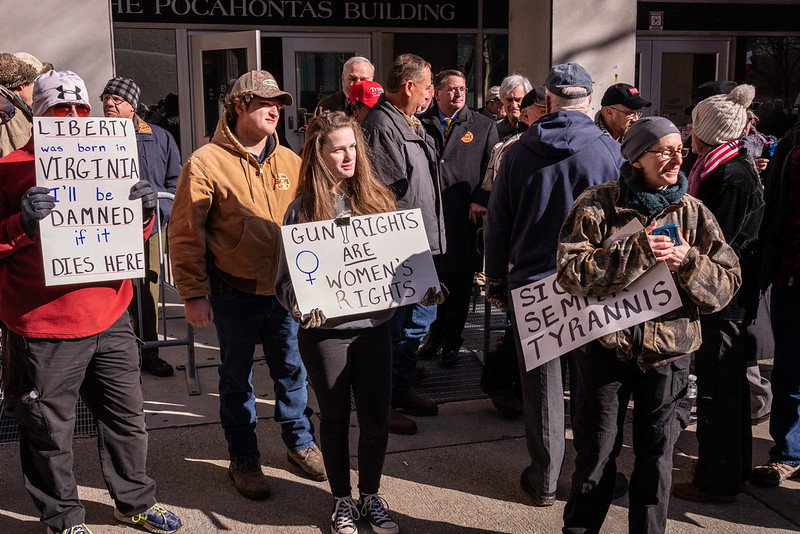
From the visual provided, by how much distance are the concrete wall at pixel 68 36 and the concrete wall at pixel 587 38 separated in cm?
444

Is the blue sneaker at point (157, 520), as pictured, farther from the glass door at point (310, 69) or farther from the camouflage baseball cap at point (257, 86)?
the glass door at point (310, 69)

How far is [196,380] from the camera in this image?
5738 millimetres

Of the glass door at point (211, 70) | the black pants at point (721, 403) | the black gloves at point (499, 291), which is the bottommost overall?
the black pants at point (721, 403)

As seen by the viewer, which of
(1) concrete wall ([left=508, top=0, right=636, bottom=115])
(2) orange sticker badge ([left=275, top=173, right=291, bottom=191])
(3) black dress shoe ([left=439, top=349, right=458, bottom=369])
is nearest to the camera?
(2) orange sticker badge ([left=275, top=173, right=291, bottom=191])

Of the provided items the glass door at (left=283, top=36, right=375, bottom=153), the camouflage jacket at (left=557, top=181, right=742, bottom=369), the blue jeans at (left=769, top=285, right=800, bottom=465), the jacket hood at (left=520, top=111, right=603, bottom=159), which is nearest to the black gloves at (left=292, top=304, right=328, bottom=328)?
the camouflage jacket at (left=557, top=181, right=742, bottom=369)

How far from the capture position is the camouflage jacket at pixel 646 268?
120 inches

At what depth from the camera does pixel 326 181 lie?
3604mm

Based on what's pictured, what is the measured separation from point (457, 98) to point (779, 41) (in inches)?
314

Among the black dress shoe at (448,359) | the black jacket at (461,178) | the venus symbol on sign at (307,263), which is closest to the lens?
the venus symbol on sign at (307,263)

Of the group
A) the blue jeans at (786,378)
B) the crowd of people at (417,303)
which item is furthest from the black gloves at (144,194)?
Answer: the blue jeans at (786,378)

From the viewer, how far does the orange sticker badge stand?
161 inches

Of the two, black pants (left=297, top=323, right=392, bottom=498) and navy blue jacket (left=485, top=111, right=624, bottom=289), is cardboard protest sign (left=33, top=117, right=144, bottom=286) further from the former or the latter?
navy blue jacket (left=485, top=111, right=624, bottom=289)

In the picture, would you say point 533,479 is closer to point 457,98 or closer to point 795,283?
point 795,283

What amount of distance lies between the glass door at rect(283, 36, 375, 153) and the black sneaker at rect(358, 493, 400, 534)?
7.42m
